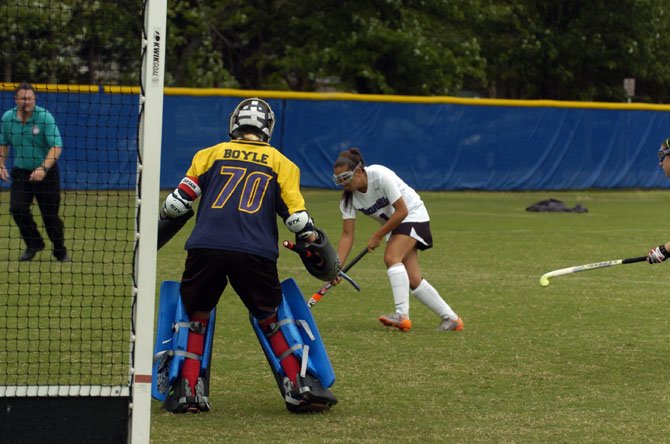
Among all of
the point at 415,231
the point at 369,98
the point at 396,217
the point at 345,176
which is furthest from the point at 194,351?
the point at 369,98

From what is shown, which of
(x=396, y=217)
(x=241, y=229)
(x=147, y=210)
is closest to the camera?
(x=147, y=210)

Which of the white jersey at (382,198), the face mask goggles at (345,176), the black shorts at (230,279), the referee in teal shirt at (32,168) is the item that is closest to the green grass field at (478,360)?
the black shorts at (230,279)

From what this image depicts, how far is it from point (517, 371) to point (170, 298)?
2341 mm

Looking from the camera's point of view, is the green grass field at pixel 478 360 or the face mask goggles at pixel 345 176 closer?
the green grass field at pixel 478 360

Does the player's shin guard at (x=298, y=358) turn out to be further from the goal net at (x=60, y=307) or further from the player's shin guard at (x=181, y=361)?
the goal net at (x=60, y=307)

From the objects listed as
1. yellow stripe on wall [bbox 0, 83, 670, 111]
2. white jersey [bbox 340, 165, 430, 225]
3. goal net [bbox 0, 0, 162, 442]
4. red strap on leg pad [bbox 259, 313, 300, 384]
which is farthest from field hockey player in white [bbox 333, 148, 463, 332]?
yellow stripe on wall [bbox 0, 83, 670, 111]

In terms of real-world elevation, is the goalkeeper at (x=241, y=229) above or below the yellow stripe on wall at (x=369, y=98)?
above

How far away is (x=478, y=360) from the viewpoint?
8445 mm

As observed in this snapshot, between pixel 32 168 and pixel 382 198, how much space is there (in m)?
5.04

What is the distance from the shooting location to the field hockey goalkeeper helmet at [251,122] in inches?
268

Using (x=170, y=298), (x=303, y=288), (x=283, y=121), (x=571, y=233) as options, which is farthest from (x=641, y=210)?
(x=170, y=298)

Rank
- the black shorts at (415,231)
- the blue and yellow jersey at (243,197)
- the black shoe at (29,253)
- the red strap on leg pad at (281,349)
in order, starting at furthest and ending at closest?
the black shoe at (29,253), the black shorts at (415,231), the red strap on leg pad at (281,349), the blue and yellow jersey at (243,197)

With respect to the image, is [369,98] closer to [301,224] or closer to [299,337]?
[299,337]

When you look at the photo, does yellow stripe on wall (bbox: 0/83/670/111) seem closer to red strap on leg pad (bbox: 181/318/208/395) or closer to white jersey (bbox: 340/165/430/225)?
white jersey (bbox: 340/165/430/225)
